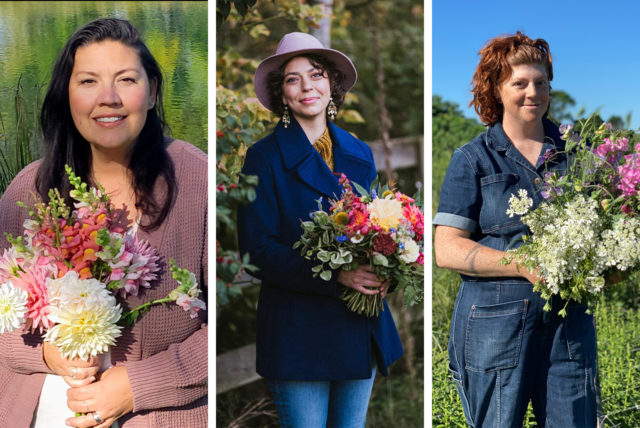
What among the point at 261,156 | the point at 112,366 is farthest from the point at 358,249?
the point at 112,366

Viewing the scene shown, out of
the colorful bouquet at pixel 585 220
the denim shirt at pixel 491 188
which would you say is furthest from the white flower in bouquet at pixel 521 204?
the denim shirt at pixel 491 188

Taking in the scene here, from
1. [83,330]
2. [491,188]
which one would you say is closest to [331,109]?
[491,188]

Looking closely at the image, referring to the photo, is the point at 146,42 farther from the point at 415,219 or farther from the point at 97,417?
the point at 97,417

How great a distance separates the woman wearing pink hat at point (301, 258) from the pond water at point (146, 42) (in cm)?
30

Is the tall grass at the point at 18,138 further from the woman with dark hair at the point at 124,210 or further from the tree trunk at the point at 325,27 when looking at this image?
the tree trunk at the point at 325,27

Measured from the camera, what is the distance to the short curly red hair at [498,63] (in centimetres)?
296

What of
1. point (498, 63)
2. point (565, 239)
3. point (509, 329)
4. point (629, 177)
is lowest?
point (509, 329)

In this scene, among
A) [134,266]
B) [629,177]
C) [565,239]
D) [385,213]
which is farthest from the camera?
[385,213]

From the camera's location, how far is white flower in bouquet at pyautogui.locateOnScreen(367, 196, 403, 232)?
→ 2930mm

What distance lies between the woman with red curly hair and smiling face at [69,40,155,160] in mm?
1371

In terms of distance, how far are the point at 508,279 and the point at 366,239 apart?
61cm

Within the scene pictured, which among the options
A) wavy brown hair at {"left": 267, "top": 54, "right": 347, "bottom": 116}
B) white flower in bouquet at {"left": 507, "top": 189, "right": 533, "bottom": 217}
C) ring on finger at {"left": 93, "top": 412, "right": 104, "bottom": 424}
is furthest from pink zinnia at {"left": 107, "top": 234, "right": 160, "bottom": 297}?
white flower in bouquet at {"left": 507, "top": 189, "right": 533, "bottom": 217}

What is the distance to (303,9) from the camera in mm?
3107

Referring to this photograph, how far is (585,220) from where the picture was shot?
263 cm
